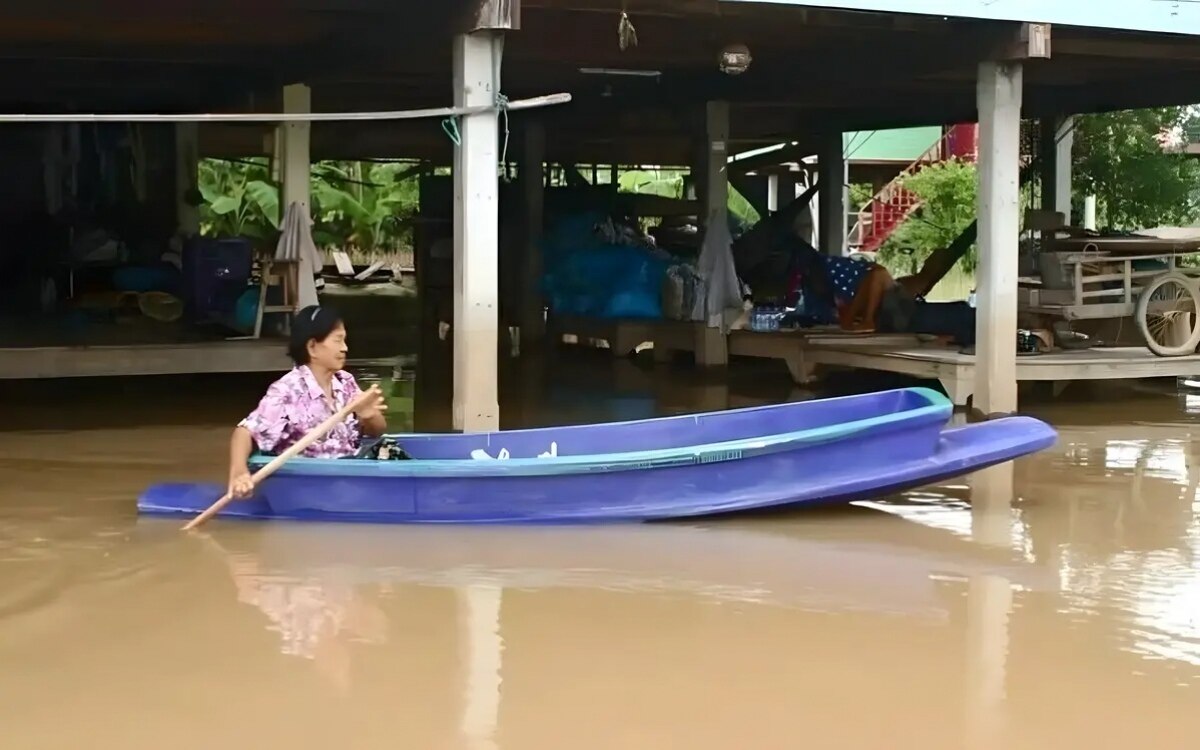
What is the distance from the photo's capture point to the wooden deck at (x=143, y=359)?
9734 millimetres

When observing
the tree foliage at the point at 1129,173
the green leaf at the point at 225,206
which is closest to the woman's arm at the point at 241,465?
the tree foliage at the point at 1129,173

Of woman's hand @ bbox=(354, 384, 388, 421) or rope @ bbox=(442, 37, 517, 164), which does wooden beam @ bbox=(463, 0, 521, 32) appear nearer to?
rope @ bbox=(442, 37, 517, 164)

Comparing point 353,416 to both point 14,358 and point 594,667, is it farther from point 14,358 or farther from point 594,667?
point 14,358

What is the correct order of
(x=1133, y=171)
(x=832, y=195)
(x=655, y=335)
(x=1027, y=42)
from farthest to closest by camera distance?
(x=1133, y=171) → (x=832, y=195) → (x=655, y=335) → (x=1027, y=42)

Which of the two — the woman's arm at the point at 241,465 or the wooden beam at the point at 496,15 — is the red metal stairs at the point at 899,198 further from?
the woman's arm at the point at 241,465

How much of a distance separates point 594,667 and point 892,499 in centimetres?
312

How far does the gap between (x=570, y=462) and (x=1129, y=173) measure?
13.7 m

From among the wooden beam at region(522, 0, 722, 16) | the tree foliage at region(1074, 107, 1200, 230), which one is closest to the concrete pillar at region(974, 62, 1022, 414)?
the wooden beam at region(522, 0, 722, 16)

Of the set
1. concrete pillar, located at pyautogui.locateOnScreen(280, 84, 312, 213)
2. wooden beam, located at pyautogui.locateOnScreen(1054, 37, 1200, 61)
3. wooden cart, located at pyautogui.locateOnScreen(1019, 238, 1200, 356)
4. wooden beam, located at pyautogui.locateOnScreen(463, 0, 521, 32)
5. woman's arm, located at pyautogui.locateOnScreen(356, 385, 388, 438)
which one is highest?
wooden beam, located at pyautogui.locateOnScreen(1054, 37, 1200, 61)

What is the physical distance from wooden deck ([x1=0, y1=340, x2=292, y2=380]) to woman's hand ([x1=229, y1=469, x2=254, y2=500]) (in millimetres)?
3994

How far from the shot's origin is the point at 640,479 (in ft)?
20.6

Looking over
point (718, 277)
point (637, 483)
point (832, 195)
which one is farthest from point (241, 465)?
point (832, 195)

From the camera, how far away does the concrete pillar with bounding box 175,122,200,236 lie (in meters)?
14.0

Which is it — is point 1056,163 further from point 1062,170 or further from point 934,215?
point 934,215
